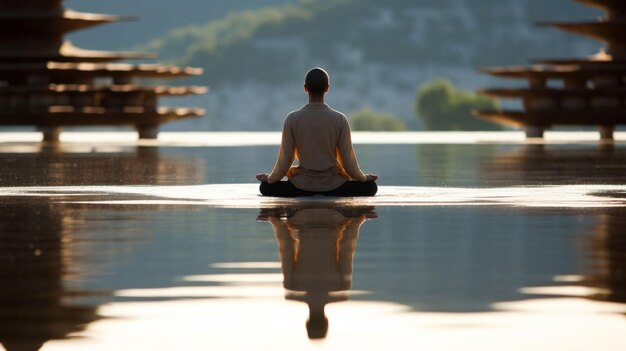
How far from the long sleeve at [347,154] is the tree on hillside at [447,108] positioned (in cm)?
10653

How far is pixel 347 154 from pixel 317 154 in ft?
0.77

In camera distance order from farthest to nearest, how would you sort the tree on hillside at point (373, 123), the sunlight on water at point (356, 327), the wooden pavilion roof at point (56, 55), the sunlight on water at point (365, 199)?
the tree on hillside at point (373, 123) < the wooden pavilion roof at point (56, 55) < the sunlight on water at point (365, 199) < the sunlight on water at point (356, 327)

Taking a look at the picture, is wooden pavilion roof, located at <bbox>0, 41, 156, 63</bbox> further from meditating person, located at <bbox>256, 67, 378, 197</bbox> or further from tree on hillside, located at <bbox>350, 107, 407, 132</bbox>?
tree on hillside, located at <bbox>350, 107, 407, 132</bbox>

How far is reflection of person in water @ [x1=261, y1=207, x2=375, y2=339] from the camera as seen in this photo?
557 cm

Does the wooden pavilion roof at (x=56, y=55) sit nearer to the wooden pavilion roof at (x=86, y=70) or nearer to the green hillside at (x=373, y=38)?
the wooden pavilion roof at (x=86, y=70)

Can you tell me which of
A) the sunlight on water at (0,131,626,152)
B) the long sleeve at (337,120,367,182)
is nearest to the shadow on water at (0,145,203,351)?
the long sleeve at (337,120,367,182)

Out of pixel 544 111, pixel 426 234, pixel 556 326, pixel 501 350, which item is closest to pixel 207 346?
pixel 501 350

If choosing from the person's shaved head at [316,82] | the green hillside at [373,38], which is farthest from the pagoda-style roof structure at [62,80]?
the green hillside at [373,38]

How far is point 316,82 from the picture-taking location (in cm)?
1118

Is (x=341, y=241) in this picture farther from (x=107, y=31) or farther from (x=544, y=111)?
(x=107, y=31)

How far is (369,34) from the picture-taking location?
168 m

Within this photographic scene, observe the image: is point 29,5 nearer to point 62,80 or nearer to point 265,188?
point 62,80

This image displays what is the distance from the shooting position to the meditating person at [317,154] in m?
11.4

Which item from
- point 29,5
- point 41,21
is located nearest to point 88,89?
point 41,21
